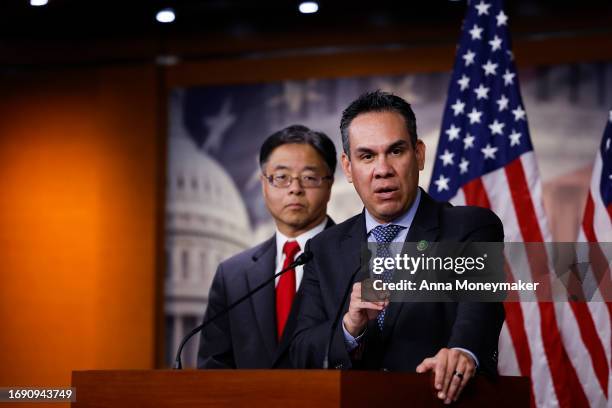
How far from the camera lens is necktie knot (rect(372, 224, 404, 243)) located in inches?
105

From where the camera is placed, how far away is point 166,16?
5465 mm

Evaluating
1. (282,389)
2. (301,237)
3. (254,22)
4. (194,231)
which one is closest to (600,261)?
(301,237)

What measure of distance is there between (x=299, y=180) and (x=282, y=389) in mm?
1722

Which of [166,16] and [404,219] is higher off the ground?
[166,16]

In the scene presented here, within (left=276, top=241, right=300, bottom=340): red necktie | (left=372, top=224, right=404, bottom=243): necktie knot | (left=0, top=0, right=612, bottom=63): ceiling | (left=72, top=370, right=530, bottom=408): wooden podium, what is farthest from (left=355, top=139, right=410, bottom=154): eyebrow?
(left=0, top=0, right=612, bottom=63): ceiling

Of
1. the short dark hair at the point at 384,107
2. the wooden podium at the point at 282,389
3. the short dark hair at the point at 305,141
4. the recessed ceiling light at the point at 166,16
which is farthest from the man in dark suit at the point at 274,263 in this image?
the recessed ceiling light at the point at 166,16

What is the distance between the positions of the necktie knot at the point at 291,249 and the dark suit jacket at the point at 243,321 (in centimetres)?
6

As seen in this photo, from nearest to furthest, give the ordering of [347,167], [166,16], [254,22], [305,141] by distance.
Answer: [347,167], [305,141], [166,16], [254,22]

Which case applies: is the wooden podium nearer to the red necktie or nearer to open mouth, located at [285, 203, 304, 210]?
the red necktie

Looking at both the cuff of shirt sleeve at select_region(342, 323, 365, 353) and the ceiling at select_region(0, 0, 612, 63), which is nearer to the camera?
the cuff of shirt sleeve at select_region(342, 323, 365, 353)

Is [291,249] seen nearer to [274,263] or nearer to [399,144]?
[274,263]

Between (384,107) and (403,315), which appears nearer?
(403,315)

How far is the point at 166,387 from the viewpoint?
215 cm

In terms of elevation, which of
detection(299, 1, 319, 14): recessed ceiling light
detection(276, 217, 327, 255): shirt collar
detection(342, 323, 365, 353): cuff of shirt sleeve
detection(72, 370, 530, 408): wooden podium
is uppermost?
detection(299, 1, 319, 14): recessed ceiling light
